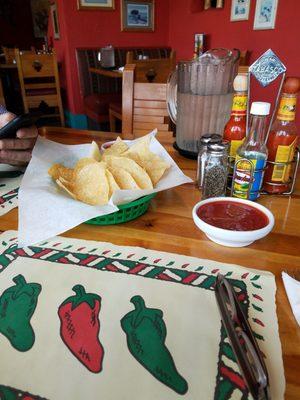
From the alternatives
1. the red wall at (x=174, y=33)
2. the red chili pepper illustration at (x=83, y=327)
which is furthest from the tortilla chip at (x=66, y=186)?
the red wall at (x=174, y=33)

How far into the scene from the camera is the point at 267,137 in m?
0.78

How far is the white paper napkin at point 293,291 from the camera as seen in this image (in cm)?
46

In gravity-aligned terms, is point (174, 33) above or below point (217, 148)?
above

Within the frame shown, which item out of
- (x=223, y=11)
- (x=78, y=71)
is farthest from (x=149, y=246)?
(x=78, y=71)

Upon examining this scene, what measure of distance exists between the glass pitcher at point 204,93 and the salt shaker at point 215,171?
30cm

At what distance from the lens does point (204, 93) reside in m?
0.98

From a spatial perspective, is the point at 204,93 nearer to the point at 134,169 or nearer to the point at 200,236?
the point at 134,169

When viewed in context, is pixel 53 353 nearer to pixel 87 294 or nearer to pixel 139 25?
pixel 87 294

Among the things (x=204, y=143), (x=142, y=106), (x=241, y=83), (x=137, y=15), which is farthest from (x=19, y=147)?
(x=137, y=15)

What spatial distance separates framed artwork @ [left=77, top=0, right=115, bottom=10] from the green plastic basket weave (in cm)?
410

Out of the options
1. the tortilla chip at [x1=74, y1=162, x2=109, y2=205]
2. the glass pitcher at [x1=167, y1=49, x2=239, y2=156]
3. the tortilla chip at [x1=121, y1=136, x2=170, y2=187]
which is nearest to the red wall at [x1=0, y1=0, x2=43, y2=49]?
the glass pitcher at [x1=167, y1=49, x2=239, y2=156]

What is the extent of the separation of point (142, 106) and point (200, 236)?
3.43 feet

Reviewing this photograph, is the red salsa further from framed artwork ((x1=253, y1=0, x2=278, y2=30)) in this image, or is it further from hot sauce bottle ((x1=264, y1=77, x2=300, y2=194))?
framed artwork ((x1=253, y1=0, x2=278, y2=30))

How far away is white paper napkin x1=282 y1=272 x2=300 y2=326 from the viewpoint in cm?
46
